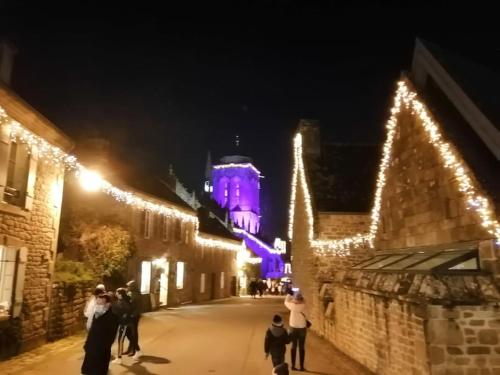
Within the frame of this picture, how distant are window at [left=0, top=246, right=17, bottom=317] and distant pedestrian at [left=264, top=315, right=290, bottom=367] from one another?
6.19m

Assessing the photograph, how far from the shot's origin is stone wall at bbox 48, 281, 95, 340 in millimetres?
12406

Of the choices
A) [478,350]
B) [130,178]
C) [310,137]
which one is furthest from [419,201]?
[130,178]

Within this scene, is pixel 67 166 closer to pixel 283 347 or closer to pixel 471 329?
pixel 283 347

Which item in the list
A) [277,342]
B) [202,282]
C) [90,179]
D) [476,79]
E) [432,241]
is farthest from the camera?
[202,282]

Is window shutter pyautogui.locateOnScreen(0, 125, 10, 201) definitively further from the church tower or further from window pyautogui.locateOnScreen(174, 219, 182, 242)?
the church tower

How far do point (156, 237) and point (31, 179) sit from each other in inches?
551

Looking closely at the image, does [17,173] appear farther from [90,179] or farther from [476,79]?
[476,79]

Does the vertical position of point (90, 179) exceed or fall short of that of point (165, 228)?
it exceeds it

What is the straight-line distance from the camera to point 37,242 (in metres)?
11.3

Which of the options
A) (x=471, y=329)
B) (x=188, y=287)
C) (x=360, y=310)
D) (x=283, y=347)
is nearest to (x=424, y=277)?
(x=471, y=329)

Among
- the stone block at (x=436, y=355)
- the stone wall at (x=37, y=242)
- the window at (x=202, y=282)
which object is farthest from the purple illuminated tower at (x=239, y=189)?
the stone block at (x=436, y=355)

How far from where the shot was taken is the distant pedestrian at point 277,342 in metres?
7.32

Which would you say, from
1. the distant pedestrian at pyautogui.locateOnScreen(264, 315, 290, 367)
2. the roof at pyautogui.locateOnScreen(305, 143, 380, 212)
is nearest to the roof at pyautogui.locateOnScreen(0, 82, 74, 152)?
the distant pedestrian at pyautogui.locateOnScreen(264, 315, 290, 367)

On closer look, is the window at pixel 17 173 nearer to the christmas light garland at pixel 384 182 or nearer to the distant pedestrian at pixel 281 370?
the distant pedestrian at pixel 281 370
